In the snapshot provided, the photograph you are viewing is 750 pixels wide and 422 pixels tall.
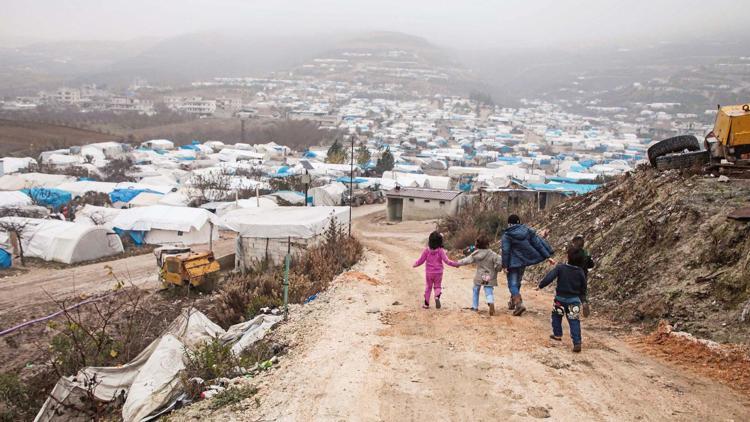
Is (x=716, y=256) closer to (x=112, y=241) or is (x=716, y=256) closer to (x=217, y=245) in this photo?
(x=217, y=245)

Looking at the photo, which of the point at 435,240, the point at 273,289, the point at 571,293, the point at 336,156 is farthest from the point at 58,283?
the point at 336,156

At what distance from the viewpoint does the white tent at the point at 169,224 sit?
83.6ft

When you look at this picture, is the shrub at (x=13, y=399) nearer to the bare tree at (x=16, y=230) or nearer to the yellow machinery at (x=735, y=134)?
the yellow machinery at (x=735, y=134)

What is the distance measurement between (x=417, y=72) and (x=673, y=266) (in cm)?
19487

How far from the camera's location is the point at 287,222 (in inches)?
624

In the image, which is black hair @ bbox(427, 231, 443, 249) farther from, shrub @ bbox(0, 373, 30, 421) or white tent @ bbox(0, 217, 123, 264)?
white tent @ bbox(0, 217, 123, 264)

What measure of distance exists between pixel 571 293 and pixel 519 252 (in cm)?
129

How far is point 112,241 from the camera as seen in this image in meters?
24.2

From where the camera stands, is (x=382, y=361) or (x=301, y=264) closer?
(x=382, y=361)

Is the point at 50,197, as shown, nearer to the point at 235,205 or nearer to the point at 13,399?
the point at 235,205

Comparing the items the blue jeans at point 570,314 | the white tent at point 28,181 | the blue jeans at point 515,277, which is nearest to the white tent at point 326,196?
the white tent at point 28,181

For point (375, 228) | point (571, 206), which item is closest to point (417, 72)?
point (375, 228)

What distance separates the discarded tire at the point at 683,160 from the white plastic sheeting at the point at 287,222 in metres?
8.32

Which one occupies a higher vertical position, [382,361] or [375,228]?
[382,361]
